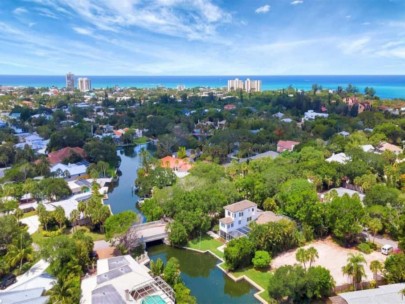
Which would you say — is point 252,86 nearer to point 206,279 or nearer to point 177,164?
point 177,164

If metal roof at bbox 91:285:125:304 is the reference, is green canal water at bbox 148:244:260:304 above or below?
below

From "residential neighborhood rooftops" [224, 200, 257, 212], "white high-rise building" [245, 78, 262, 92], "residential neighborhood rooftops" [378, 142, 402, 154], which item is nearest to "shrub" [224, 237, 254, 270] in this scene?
"residential neighborhood rooftops" [224, 200, 257, 212]

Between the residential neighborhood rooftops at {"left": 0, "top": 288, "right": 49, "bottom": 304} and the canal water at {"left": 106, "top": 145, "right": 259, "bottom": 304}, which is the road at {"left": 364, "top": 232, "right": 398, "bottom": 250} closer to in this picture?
the canal water at {"left": 106, "top": 145, "right": 259, "bottom": 304}

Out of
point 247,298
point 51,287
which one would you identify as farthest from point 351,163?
point 51,287

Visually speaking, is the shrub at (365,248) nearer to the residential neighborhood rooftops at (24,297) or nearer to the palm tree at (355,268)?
the palm tree at (355,268)

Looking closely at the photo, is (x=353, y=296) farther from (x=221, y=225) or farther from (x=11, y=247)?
(x=11, y=247)

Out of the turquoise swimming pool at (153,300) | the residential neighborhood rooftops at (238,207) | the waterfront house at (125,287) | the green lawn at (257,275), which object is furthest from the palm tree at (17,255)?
the residential neighborhood rooftops at (238,207)
